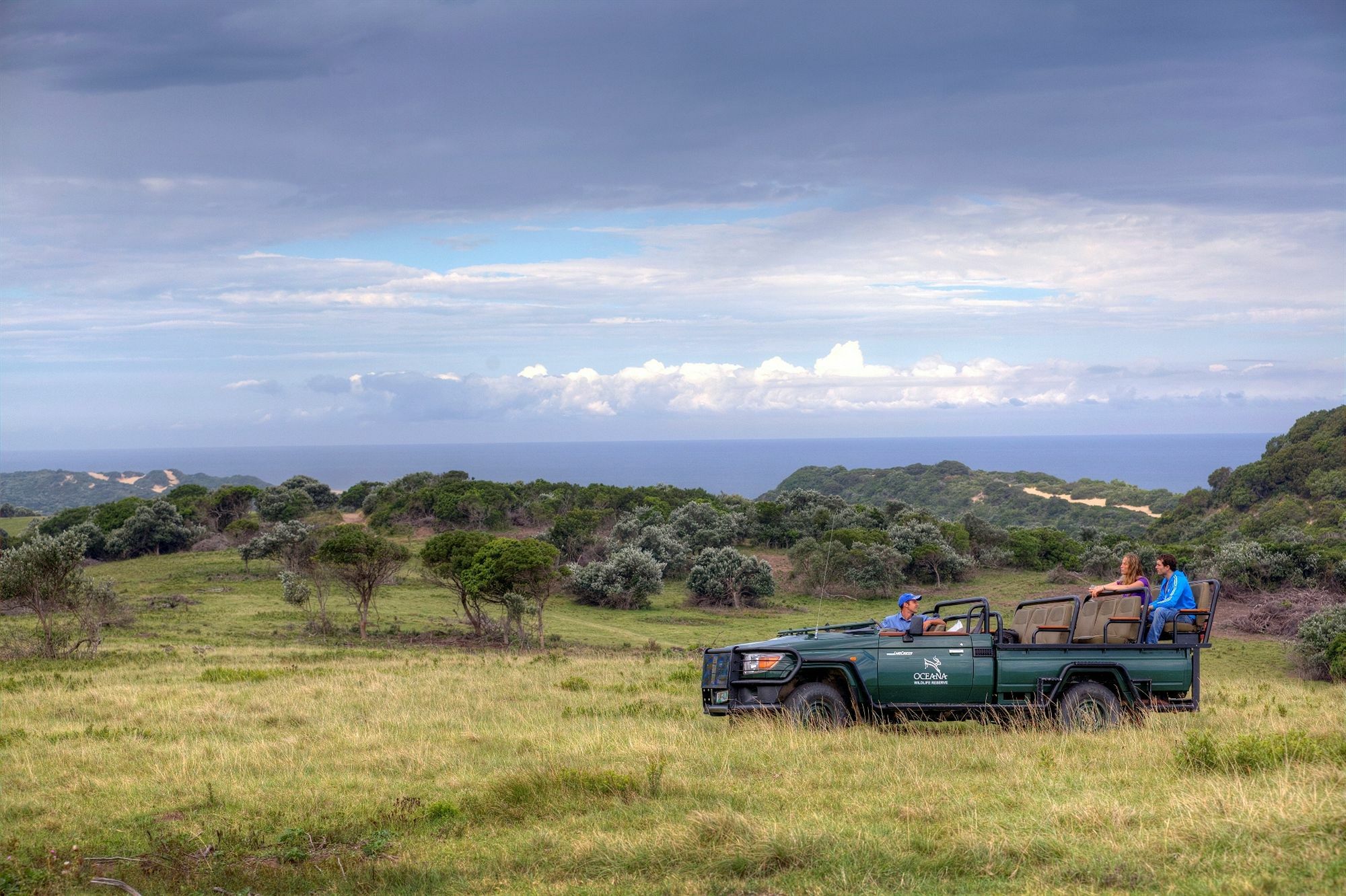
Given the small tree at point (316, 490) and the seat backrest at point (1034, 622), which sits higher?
the seat backrest at point (1034, 622)

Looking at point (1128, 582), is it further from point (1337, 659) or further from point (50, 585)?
point (50, 585)

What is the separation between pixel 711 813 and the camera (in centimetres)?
740

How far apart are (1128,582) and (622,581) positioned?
35.1m

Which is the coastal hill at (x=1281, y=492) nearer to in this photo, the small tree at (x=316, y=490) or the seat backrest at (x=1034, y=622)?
the seat backrest at (x=1034, y=622)

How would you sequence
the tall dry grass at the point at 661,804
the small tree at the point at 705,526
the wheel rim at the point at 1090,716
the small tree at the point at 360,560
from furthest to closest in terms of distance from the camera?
1. the small tree at the point at 705,526
2. the small tree at the point at 360,560
3. the wheel rim at the point at 1090,716
4. the tall dry grass at the point at 661,804

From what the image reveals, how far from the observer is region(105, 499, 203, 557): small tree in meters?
60.8

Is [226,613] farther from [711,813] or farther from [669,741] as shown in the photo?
[711,813]

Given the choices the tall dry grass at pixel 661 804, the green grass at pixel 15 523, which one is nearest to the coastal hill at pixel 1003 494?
the green grass at pixel 15 523

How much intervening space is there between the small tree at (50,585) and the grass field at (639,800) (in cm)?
1199

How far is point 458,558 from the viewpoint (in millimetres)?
36531

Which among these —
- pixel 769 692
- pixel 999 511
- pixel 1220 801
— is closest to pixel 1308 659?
pixel 769 692

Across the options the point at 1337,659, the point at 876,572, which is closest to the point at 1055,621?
the point at 1337,659

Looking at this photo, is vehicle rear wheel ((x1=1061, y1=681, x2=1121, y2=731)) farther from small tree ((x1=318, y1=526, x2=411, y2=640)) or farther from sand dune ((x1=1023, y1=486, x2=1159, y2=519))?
sand dune ((x1=1023, y1=486, x2=1159, y2=519))

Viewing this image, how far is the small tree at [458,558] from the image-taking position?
118 ft
